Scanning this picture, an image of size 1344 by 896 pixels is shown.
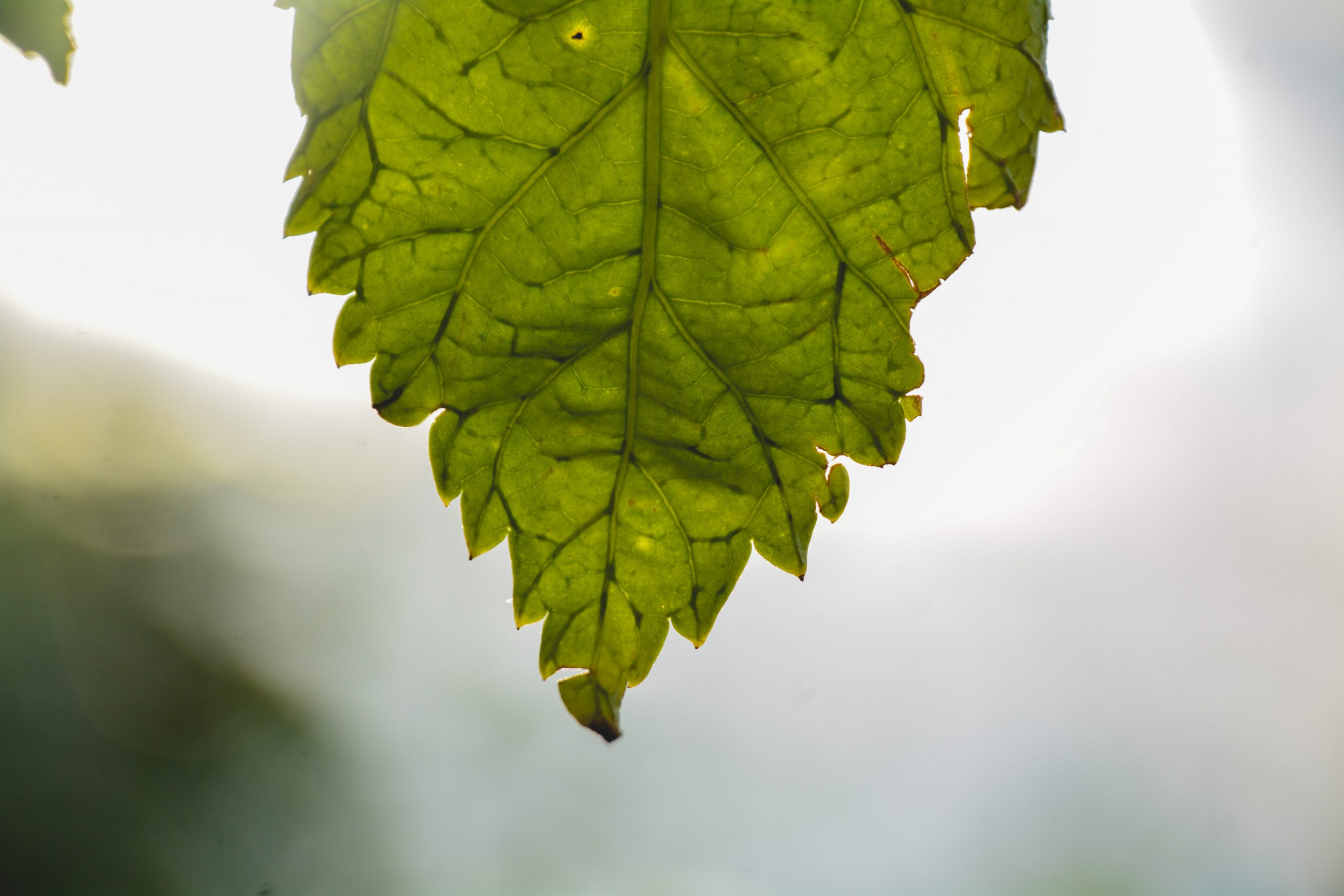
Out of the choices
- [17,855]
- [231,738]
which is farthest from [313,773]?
[17,855]

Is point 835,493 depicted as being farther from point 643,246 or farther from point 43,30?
point 43,30

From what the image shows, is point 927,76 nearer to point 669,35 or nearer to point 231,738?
point 669,35

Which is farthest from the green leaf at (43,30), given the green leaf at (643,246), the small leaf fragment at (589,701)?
the small leaf fragment at (589,701)

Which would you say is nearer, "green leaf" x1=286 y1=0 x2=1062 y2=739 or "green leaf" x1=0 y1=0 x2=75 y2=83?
"green leaf" x1=0 y1=0 x2=75 y2=83

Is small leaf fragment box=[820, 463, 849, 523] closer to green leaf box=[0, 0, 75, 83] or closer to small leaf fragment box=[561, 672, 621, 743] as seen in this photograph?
small leaf fragment box=[561, 672, 621, 743]

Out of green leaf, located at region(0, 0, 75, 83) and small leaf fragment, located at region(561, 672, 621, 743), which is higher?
green leaf, located at region(0, 0, 75, 83)

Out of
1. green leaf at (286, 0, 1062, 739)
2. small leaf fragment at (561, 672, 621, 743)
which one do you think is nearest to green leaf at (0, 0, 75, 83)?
green leaf at (286, 0, 1062, 739)
